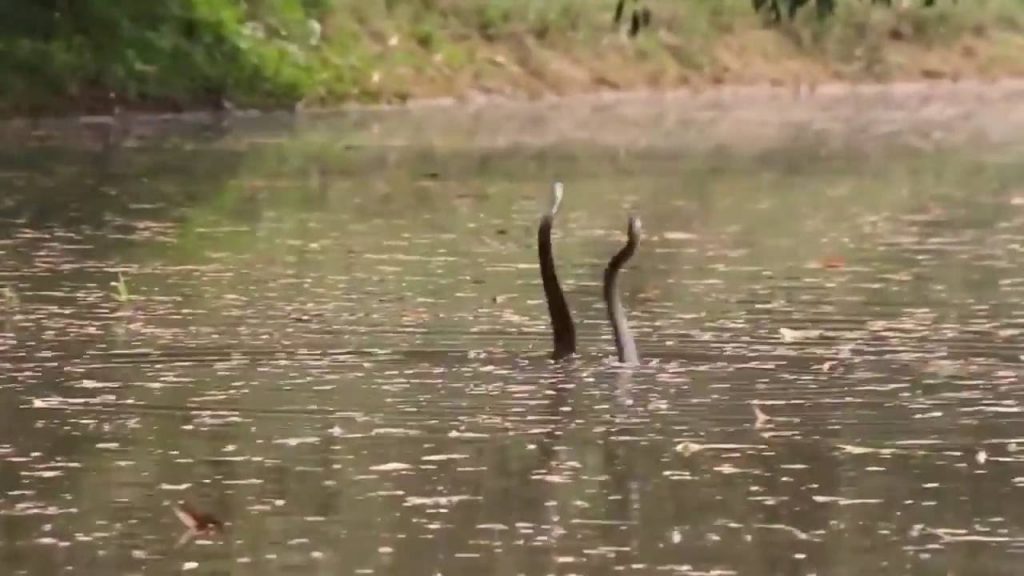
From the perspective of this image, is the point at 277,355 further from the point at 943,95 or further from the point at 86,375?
the point at 943,95

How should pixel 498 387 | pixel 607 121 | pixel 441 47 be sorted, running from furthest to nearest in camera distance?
1. pixel 441 47
2. pixel 607 121
3. pixel 498 387

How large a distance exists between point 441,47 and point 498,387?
25053 millimetres

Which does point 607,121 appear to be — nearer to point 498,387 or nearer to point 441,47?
point 441,47

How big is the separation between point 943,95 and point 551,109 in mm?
8063

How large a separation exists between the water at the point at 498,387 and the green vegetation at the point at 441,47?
14.9 ft

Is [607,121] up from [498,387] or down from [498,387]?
down

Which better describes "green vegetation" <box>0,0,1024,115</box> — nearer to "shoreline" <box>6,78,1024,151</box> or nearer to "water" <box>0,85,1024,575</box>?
"shoreline" <box>6,78,1024,151</box>

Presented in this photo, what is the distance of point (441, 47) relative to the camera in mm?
34188

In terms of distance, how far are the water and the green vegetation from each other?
454 centimetres

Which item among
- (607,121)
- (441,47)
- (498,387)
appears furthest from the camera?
(441,47)

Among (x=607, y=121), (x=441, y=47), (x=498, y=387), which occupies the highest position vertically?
(x=441, y=47)

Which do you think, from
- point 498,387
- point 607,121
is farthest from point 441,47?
point 498,387

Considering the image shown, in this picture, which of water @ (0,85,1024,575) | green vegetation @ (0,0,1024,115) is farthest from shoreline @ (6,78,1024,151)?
water @ (0,85,1024,575)

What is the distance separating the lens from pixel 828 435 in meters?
8.44
